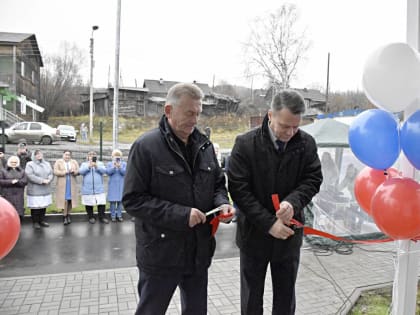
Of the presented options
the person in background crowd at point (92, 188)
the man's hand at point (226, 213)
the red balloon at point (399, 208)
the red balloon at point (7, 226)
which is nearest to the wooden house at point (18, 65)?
the person in background crowd at point (92, 188)

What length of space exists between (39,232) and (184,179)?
18.5 feet

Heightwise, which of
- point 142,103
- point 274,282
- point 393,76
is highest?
point 142,103

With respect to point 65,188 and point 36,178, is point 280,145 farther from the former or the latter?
point 65,188

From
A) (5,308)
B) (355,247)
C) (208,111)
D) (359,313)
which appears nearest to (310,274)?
(359,313)

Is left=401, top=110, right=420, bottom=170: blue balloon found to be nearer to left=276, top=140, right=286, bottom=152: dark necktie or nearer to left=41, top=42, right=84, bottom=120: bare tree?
left=276, top=140, right=286, bottom=152: dark necktie

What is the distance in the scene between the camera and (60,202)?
7.48 metres

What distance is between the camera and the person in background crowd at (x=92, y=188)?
751 cm

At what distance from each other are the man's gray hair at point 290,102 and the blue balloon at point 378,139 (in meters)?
0.56

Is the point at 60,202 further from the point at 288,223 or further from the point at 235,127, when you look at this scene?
the point at 235,127

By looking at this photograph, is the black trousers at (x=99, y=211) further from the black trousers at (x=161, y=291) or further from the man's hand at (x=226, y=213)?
the man's hand at (x=226, y=213)

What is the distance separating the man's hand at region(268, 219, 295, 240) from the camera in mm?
2223

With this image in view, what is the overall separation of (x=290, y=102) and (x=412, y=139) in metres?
0.77

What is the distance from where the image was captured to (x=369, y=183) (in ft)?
9.05

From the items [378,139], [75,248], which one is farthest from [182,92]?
[75,248]
